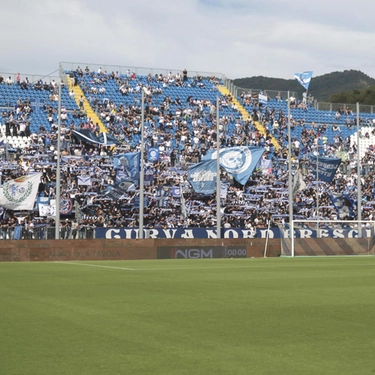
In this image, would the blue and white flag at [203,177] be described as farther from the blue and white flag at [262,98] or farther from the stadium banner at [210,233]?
the blue and white flag at [262,98]

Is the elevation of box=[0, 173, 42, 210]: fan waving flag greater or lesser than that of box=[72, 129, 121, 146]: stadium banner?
lesser

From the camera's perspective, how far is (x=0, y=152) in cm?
5506

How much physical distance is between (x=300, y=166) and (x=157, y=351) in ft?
185

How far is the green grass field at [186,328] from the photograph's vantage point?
8.55m

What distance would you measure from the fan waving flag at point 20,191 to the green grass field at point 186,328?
28679 mm

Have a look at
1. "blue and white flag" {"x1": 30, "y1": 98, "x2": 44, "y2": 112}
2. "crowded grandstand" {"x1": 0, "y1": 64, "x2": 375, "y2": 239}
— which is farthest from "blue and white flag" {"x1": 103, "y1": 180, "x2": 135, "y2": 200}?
"blue and white flag" {"x1": 30, "y1": 98, "x2": 44, "y2": 112}

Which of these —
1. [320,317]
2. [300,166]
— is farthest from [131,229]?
[320,317]

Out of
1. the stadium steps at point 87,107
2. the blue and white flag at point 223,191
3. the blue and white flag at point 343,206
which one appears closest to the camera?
the blue and white flag at point 223,191

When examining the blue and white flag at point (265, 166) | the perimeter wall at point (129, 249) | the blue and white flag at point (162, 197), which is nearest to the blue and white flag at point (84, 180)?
the blue and white flag at point (162, 197)

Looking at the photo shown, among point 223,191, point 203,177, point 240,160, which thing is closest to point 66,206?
point 203,177

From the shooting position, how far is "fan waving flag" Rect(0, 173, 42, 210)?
48719 mm

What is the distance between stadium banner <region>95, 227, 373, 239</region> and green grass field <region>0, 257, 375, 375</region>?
28.2 metres

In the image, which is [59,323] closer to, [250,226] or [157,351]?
[157,351]

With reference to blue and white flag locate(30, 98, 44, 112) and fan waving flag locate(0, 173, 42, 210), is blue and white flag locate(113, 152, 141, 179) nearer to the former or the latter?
fan waving flag locate(0, 173, 42, 210)
